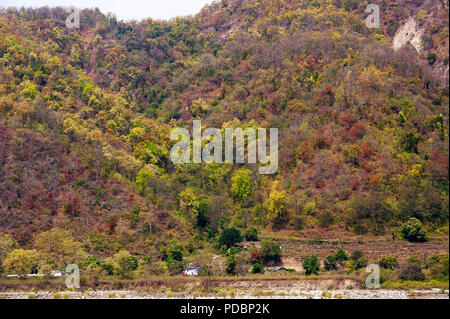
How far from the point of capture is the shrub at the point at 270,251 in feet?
94.7

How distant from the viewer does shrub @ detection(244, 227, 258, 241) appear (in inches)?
1260

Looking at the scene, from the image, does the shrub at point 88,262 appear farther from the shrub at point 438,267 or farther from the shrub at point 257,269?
the shrub at point 438,267

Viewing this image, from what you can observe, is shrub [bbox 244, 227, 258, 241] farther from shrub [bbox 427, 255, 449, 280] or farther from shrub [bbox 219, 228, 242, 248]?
shrub [bbox 427, 255, 449, 280]

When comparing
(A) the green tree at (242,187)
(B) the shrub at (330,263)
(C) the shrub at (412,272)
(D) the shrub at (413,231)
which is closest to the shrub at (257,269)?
(B) the shrub at (330,263)

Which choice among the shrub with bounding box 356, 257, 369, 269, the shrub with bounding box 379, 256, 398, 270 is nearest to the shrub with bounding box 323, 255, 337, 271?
the shrub with bounding box 356, 257, 369, 269

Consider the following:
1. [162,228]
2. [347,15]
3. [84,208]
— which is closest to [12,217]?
[84,208]

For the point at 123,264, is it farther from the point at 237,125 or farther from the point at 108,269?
the point at 237,125

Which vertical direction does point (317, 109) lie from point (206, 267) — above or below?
above

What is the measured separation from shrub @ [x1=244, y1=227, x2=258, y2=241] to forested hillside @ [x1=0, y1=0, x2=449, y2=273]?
112cm

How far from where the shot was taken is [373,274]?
23.5 m

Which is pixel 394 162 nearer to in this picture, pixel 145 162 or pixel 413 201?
pixel 413 201

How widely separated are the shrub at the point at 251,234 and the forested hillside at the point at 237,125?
3.67 feet

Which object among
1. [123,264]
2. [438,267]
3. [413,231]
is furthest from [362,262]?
[123,264]

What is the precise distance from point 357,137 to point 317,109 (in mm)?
4990
